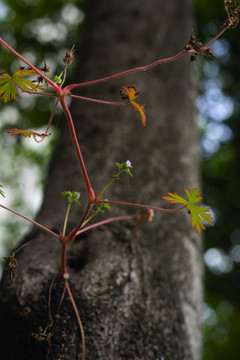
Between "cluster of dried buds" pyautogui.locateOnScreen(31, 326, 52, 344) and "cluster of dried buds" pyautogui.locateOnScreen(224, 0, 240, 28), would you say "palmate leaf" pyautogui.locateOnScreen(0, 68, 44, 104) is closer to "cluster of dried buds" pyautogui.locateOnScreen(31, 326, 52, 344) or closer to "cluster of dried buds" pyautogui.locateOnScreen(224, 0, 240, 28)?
"cluster of dried buds" pyautogui.locateOnScreen(224, 0, 240, 28)

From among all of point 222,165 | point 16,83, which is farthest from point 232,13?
point 222,165

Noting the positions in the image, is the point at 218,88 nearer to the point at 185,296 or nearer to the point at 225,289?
the point at 225,289

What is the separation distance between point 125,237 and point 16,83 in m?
0.68

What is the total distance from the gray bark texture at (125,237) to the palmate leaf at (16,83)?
1.87 ft

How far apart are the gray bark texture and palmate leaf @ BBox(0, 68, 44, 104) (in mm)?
569

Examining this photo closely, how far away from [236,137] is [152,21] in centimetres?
275

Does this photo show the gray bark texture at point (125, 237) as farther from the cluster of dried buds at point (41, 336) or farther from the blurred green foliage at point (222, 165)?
the blurred green foliage at point (222, 165)

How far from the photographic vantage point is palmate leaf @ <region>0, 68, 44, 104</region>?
68 centimetres

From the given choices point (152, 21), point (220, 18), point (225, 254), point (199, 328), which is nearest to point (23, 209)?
point (225, 254)

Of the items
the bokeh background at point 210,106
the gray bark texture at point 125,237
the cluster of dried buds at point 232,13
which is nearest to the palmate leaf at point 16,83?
the cluster of dried buds at point 232,13

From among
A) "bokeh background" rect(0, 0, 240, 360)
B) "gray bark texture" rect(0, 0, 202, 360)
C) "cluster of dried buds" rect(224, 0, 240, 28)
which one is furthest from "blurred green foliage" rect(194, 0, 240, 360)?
"cluster of dried buds" rect(224, 0, 240, 28)

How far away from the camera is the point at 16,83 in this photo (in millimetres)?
677

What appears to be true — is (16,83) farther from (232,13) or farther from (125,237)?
(125,237)

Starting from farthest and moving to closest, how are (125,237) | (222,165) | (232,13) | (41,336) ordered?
(222,165), (125,237), (41,336), (232,13)
